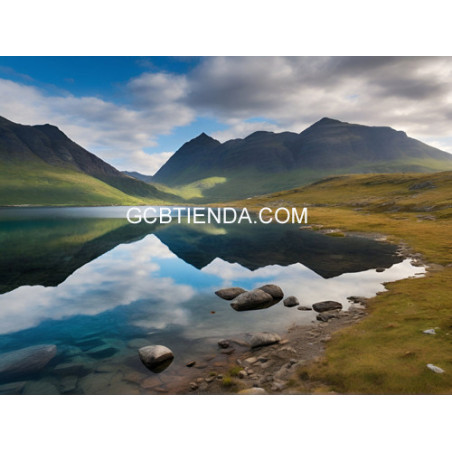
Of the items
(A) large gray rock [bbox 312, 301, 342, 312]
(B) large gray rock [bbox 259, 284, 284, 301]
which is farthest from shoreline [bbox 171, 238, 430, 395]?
(B) large gray rock [bbox 259, 284, 284, 301]

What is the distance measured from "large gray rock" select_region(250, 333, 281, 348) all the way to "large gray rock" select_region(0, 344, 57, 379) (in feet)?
36.9

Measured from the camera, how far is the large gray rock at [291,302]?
22467mm

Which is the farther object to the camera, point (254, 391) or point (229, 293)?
point (229, 293)

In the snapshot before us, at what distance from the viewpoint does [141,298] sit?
85.4ft

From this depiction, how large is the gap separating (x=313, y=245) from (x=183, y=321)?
36645mm

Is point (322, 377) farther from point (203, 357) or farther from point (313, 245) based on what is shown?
point (313, 245)

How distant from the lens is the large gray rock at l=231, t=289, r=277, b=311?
22.1 meters

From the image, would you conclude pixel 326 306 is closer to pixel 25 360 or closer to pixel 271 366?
pixel 271 366

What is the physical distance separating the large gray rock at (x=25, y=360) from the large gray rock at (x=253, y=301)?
12.6 m

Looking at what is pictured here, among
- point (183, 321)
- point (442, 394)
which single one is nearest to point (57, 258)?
point (183, 321)

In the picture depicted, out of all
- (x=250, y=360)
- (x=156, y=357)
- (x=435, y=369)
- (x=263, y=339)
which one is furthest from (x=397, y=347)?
(x=156, y=357)

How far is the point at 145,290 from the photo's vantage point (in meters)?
28.4

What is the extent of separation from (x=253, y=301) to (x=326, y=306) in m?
5.59

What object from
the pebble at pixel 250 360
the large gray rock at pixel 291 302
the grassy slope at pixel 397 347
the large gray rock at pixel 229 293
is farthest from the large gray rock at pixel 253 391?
the large gray rock at pixel 229 293
